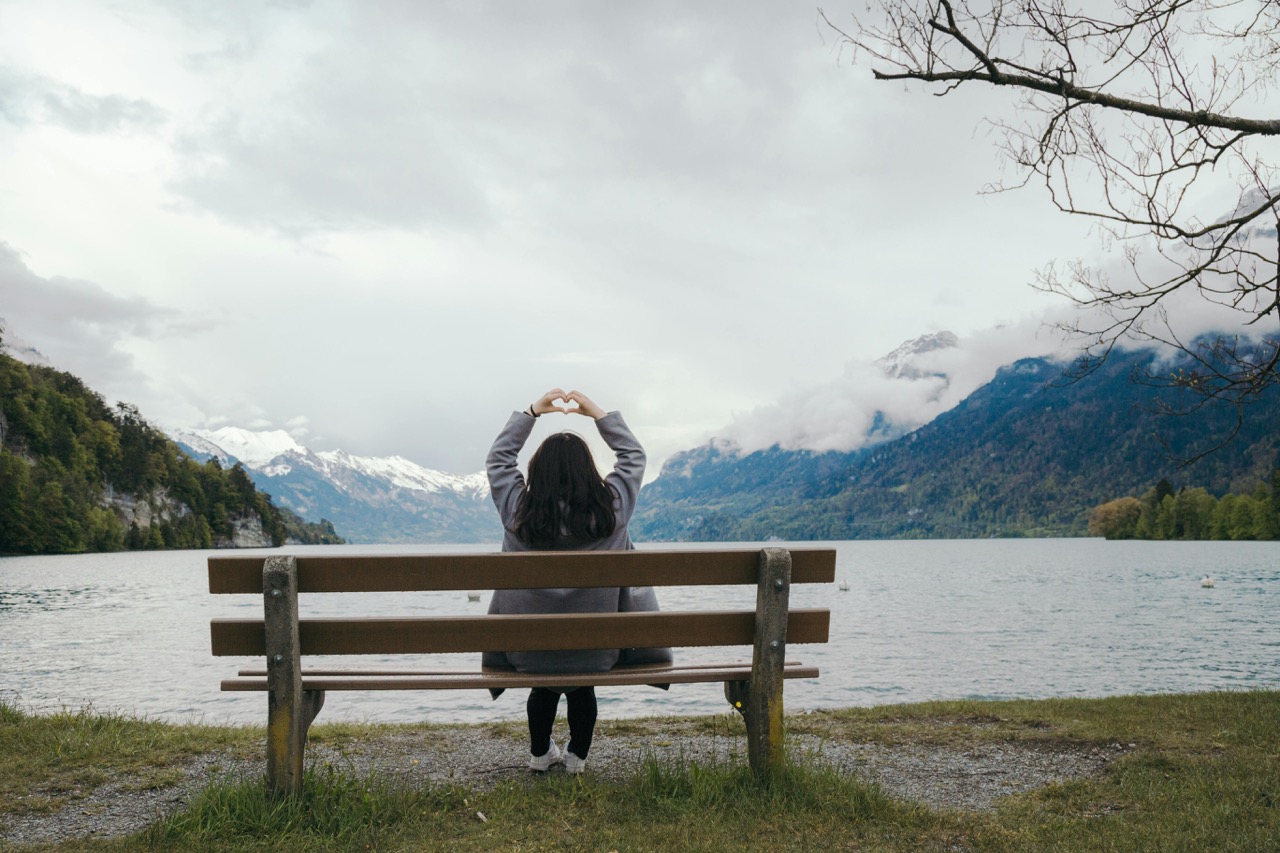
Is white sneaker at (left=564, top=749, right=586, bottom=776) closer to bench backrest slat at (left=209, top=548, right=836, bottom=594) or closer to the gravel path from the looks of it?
the gravel path

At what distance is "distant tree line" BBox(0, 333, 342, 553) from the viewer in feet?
331

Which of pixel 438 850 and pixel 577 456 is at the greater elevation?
pixel 577 456

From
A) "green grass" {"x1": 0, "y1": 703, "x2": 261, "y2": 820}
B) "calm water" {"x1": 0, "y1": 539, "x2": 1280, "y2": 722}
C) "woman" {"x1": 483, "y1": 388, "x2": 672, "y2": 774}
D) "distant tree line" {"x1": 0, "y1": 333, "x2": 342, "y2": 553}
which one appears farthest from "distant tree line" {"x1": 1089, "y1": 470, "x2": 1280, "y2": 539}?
"distant tree line" {"x1": 0, "y1": 333, "x2": 342, "y2": 553}

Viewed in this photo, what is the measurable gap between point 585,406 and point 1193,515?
529ft

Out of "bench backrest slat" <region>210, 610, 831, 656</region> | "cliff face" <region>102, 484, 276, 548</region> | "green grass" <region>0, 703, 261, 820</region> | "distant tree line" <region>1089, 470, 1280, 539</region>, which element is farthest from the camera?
"cliff face" <region>102, 484, 276, 548</region>

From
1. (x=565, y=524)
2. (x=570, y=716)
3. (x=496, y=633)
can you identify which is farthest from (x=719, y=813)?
(x=565, y=524)

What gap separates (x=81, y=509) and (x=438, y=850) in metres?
121

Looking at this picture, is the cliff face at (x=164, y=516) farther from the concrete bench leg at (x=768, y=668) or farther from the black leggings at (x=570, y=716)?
the concrete bench leg at (x=768, y=668)

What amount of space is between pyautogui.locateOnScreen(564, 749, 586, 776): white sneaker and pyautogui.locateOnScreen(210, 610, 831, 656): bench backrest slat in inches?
51.3

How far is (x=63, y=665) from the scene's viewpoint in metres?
21.5

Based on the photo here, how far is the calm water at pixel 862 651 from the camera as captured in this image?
54.2ft

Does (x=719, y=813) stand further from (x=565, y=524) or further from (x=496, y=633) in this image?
(x=565, y=524)

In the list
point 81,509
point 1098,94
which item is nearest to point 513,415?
point 1098,94

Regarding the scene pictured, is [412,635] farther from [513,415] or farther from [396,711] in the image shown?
[396,711]
